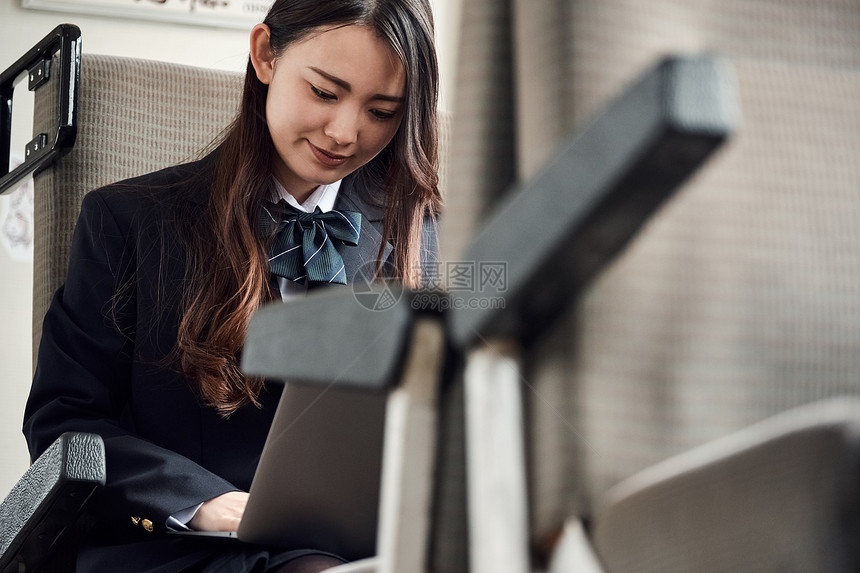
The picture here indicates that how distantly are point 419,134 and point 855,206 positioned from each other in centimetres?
73

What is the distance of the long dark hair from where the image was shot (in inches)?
36.5

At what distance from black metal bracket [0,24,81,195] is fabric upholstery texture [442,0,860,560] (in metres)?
0.63

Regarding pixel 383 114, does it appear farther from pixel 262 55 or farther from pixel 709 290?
pixel 709 290

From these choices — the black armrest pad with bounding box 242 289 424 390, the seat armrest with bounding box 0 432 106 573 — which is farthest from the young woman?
the black armrest pad with bounding box 242 289 424 390

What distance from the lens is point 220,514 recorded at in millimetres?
819

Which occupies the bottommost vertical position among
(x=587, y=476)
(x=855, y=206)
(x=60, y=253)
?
(x=587, y=476)

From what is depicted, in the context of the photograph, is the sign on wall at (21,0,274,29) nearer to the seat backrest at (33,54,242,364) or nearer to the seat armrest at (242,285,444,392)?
the seat backrest at (33,54,242,364)

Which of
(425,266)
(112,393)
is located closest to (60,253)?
(112,393)

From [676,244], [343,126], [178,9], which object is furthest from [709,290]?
[178,9]

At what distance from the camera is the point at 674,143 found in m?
0.27

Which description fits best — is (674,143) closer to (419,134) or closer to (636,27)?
(636,27)

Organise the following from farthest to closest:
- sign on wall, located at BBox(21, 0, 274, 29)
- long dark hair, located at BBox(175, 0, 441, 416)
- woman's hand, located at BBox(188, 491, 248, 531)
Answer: sign on wall, located at BBox(21, 0, 274, 29), long dark hair, located at BBox(175, 0, 441, 416), woman's hand, located at BBox(188, 491, 248, 531)

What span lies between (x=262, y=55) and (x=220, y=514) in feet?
1.72

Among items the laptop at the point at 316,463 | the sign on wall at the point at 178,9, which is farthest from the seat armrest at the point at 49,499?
the sign on wall at the point at 178,9
